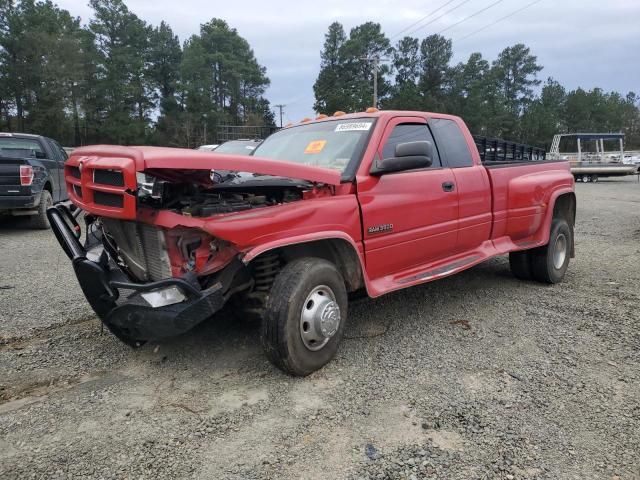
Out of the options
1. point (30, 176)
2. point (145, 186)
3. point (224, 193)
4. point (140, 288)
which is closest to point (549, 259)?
point (224, 193)

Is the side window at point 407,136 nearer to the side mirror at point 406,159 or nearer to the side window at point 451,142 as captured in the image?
the side window at point 451,142

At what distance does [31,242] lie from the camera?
26.4 ft

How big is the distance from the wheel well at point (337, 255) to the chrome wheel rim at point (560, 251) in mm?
3062

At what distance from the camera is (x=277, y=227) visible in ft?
9.56

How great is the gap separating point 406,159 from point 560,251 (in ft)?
10.5

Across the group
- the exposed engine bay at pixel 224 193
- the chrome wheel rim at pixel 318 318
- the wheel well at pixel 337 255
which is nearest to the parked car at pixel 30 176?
the exposed engine bay at pixel 224 193

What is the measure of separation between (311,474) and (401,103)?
220 feet

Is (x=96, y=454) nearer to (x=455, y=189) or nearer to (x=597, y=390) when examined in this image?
(x=597, y=390)

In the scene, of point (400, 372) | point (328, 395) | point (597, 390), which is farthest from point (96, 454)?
point (597, 390)

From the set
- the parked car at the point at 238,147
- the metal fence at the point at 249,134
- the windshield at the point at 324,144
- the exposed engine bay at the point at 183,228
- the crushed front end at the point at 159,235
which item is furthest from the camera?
the metal fence at the point at 249,134

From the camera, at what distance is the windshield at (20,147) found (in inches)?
372

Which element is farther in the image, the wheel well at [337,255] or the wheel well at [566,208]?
the wheel well at [566,208]

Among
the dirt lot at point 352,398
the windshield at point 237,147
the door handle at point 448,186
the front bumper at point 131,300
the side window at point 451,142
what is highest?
the windshield at point 237,147

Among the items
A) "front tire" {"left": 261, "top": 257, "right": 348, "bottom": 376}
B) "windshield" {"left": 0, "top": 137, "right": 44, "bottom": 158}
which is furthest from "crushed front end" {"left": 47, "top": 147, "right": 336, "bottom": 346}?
"windshield" {"left": 0, "top": 137, "right": 44, "bottom": 158}
